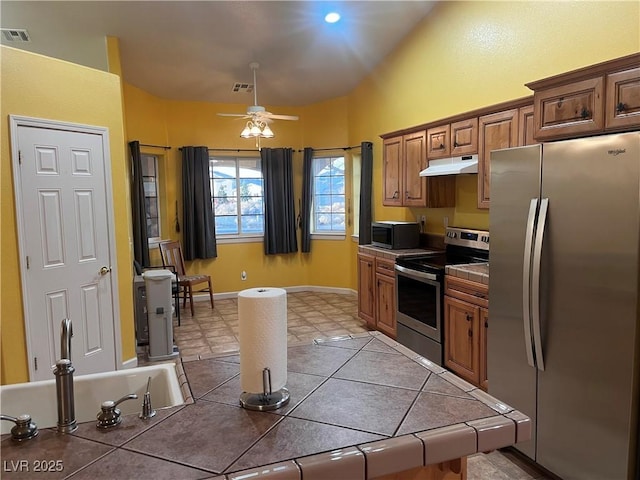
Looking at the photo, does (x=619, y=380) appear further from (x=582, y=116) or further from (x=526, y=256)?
(x=582, y=116)

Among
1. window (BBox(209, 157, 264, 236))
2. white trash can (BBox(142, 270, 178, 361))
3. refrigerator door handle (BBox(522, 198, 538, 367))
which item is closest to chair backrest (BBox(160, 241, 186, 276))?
window (BBox(209, 157, 264, 236))

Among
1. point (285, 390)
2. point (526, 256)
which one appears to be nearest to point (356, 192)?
point (526, 256)

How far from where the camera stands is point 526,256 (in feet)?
7.81

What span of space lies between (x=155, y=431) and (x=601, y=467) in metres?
2.10

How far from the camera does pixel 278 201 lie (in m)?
6.75

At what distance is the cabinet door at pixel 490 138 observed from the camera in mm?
3227

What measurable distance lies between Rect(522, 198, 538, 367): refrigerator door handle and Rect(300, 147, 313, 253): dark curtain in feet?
15.3

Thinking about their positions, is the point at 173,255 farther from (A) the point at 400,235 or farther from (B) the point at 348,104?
(B) the point at 348,104

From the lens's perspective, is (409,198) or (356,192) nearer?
(409,198)

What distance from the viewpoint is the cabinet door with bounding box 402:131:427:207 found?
14.2 ft

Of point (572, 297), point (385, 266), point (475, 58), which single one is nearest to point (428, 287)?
point (385, 266)

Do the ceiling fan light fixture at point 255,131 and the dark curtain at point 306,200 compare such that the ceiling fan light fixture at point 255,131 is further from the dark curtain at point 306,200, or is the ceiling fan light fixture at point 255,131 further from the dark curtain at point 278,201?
the dark curtain at point 306,200

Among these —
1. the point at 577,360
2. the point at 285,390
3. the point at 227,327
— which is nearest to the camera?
the point at 285,390

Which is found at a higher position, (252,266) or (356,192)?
(356,192)
